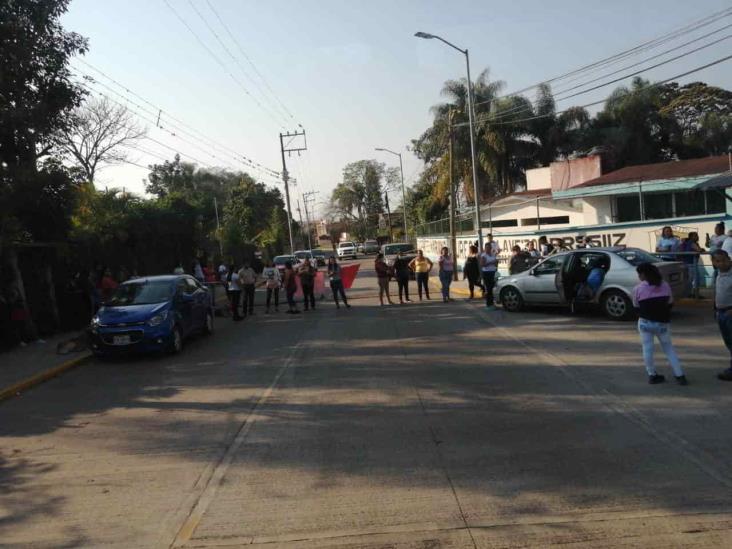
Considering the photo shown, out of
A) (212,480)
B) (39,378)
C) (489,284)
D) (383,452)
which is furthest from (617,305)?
(39,378)

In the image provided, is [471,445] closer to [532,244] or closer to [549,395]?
[549,395]

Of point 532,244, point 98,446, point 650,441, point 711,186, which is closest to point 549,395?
point 650,441

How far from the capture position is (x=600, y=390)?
7.71 meters

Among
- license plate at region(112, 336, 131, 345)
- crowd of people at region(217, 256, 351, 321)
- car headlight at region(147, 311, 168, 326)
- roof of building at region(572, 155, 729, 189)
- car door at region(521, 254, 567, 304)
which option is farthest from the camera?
roof of building at region(572, 155, 729, 189)

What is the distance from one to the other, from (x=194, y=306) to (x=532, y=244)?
38.4ft

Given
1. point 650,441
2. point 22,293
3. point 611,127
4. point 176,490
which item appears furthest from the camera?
point 611,127

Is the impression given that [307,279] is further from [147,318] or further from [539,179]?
[539,179]

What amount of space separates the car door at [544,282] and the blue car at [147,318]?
25.0ft

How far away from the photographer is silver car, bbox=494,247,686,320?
12.8 meters

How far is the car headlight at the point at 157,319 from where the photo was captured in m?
11.9

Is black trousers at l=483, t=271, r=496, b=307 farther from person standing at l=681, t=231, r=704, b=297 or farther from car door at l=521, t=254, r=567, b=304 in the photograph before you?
person standing at l=681, t=231, r=704, b=297

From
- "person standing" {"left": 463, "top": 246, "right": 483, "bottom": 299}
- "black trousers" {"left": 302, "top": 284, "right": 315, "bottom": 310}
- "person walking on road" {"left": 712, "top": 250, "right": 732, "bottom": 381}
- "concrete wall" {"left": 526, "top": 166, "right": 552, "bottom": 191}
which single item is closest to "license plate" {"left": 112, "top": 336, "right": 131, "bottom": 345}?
"black trousers" {"left": 302, "top": 284, "right": 315, "bottom": 310}

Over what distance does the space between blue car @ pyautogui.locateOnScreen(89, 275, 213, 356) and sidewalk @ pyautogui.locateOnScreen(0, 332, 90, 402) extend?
676 millimetres

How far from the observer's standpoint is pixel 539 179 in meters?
42.8
